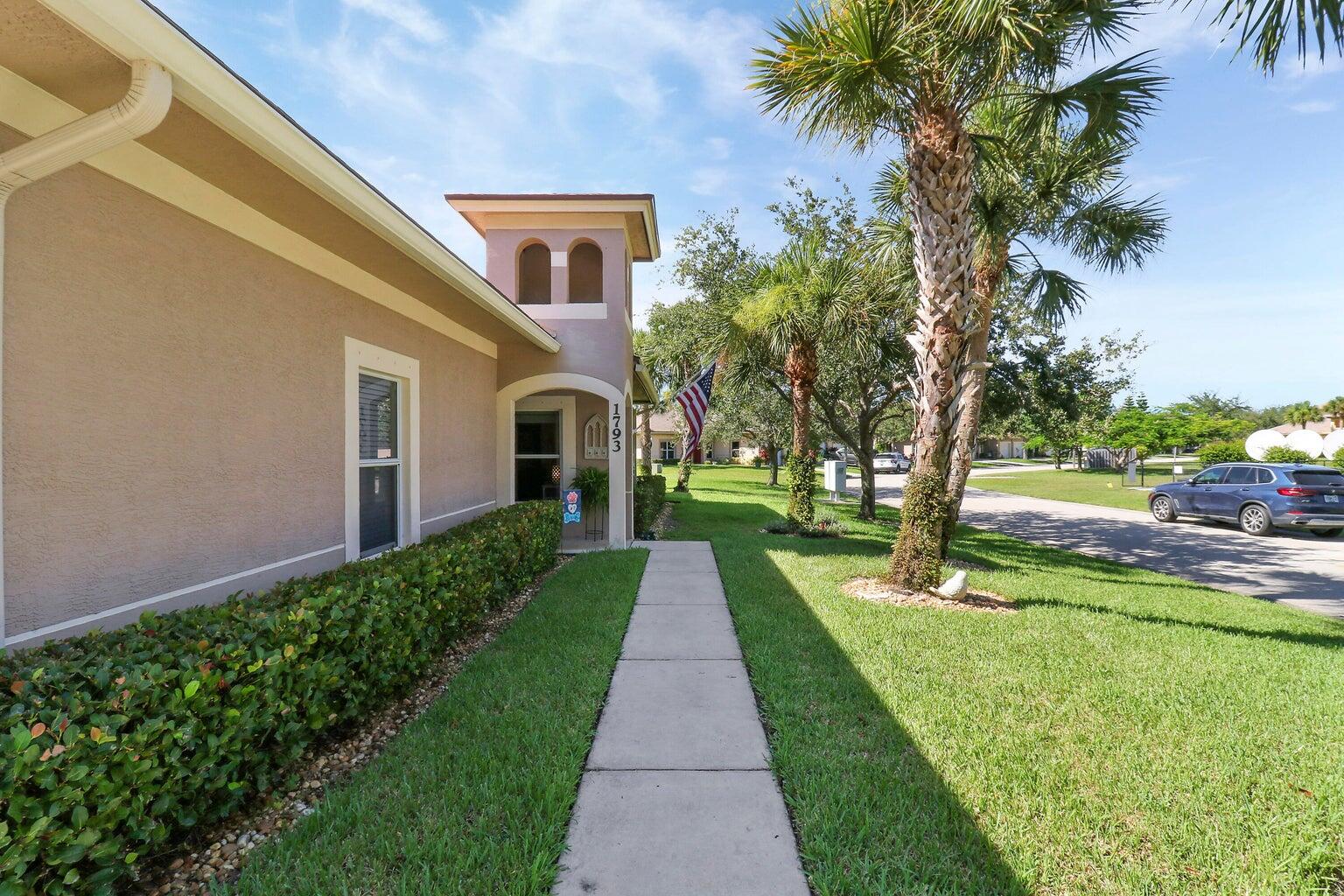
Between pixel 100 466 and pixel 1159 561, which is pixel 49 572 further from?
pixel 1159 561

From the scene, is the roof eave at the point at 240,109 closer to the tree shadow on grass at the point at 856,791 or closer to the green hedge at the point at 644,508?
the tree shadow on grass at the point at 856,791

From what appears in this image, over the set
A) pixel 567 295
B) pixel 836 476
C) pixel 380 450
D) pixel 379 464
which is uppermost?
pixel 567 295

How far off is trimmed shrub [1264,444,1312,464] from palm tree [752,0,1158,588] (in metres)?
24.8

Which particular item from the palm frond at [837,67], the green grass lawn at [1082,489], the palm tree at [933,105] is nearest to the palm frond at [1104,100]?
the palm tree at [933,105]

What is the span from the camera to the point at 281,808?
2.69m

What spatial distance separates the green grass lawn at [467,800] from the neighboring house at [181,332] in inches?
62.2

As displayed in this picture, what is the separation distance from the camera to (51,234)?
104 inches

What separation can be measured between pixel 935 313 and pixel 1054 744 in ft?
15.4

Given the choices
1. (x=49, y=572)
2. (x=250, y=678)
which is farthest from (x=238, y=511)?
(x=250, y=678)

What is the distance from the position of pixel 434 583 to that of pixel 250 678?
5.32 feet

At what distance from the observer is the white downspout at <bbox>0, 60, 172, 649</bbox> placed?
2236 mm

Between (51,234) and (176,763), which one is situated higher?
(51,234)

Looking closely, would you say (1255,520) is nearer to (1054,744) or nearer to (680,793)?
(1054,744)

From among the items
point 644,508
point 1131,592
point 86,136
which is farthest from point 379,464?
point 1131,592
